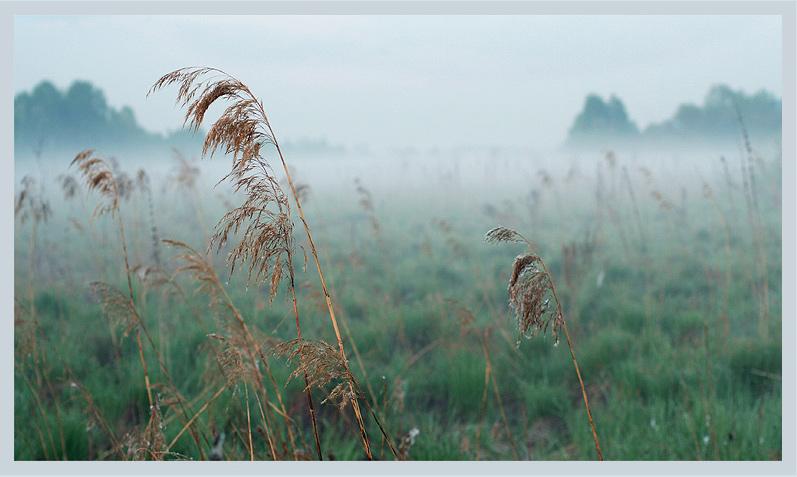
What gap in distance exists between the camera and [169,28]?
8.21 ft

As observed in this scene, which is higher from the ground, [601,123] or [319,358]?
[601,123]

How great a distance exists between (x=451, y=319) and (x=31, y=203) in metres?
1.94

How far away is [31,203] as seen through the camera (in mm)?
2621

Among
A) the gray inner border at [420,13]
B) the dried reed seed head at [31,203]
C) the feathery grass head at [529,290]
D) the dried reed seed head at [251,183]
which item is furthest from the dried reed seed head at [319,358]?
the dried reed seed head at [31,203]

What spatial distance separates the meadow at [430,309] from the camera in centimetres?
232

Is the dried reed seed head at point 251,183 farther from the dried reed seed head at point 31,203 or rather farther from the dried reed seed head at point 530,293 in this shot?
the dried reed seed head at point 31,203

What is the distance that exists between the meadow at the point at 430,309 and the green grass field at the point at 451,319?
1cm

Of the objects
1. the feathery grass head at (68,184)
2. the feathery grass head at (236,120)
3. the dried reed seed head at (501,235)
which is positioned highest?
the feathery grass head at (236,120)

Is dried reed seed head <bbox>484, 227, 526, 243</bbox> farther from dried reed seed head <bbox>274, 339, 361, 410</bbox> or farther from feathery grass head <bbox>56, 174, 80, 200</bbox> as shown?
feathery grass head <bbox>56, 174, 80, 200</bbox>

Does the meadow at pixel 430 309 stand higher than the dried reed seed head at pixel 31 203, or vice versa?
the dried reed seed head at pixel 31 203

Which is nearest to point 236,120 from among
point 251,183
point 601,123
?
point 251,183

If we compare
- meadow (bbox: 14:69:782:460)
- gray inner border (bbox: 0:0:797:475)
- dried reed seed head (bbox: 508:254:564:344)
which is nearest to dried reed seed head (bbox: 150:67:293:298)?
meadow (bbox: 14:69:782:460)

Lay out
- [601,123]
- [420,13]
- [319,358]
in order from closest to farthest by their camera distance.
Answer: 1. [319,358]
2. [420,13]
3. [601,123]

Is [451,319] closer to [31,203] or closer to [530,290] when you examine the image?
[530,290]
